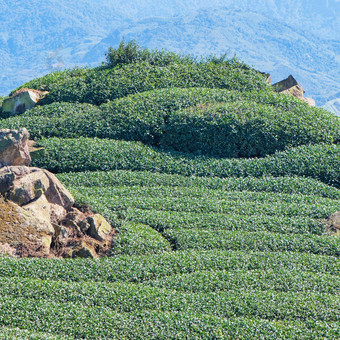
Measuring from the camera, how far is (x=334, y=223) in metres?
14.6

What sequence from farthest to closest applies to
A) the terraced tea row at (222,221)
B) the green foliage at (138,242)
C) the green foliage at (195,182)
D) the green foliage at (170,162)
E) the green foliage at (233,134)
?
the green foliage at (233,134)
the green foliage at (170,162)
the green foliage at (195,182)
the terraced tea row at (222,221)
the green foliage at (138,242)

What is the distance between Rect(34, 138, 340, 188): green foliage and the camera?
59.9 feet

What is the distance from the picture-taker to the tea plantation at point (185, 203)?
9.98 meters

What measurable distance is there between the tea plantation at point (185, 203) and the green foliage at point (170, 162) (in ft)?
0.17

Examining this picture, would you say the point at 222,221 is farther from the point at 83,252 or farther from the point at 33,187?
the point at 33,187

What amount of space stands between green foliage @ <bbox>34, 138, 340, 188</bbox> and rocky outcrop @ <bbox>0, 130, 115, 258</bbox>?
4.30 m

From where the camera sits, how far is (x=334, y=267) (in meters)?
12.4

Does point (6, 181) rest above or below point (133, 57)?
below

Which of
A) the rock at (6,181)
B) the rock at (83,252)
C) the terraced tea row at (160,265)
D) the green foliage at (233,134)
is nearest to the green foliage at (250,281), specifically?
the terraced tea row at (160,265)

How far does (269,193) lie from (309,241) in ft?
11.1

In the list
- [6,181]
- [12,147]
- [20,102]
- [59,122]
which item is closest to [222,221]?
[6,181]

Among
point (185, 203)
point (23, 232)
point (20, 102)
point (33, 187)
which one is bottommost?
point (23, 232)

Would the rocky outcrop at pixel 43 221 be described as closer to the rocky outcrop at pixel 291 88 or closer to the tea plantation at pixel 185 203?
the tea plantation at pixel 185 203

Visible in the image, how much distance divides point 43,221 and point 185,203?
16.0 feet
